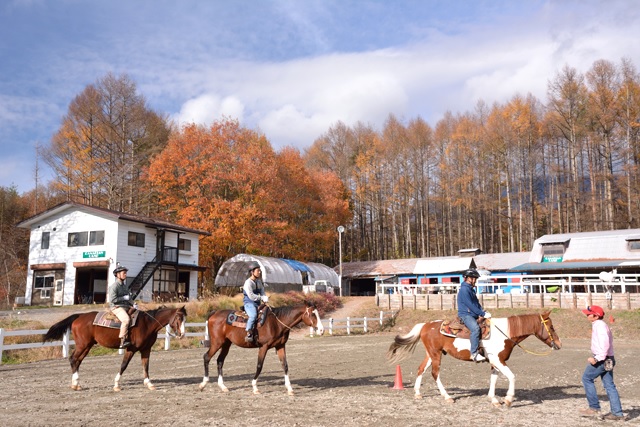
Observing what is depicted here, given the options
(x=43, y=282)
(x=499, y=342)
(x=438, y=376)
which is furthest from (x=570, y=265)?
(x=43, y=282)

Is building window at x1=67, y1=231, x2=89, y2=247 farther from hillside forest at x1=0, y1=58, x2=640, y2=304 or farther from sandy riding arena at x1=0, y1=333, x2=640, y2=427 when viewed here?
sandy riding arena at x1=0, y1=333, x2=640, y2=427

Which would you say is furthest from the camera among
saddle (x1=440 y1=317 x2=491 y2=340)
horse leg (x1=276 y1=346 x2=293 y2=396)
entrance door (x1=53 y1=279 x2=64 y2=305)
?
entrance door (x1=53 y1=279 x2=64 y2=305)

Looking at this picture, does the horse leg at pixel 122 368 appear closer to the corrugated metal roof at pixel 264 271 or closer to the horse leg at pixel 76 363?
the horse leg at pixel 76 363

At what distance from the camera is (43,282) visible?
38.7m

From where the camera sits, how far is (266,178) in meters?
48.5

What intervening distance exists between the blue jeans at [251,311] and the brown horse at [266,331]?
24cm

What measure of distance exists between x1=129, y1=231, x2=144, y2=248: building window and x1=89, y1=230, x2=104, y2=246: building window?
1.96 metres

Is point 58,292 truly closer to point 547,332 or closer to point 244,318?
point 244,318

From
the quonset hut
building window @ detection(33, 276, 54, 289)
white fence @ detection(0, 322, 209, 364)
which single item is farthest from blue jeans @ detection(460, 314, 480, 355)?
building window @ detection(33, 276, 54, 289)

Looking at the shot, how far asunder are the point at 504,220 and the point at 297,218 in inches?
950

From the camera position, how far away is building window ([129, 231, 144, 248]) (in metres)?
38.2

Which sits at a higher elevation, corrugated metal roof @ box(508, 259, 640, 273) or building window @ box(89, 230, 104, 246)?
building window @ box(89, 230, 104, 246)

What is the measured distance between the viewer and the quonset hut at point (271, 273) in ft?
134

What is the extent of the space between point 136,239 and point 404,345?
104 ft
